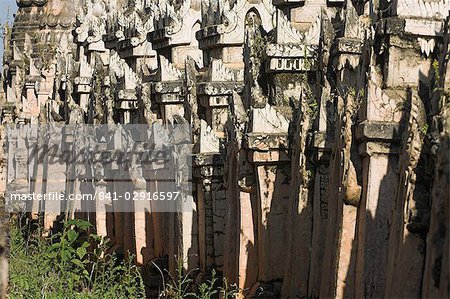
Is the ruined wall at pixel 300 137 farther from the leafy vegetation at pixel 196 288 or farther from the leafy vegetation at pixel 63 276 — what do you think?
the leafy vegetation at pixel 63 276

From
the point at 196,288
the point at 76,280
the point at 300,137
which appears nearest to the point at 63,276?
the point at 76,280

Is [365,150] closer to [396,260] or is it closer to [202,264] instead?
[396,260]

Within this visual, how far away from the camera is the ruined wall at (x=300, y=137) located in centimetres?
1189

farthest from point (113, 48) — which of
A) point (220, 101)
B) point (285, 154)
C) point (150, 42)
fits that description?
point (285, 154)

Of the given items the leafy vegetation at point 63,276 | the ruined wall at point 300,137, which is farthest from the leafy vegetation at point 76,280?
→ the ruined wall at point 300,137

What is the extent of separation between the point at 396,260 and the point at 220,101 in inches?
427

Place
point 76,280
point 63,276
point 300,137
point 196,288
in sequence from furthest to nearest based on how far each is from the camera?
1. point 76,280
2. point 196,288
3. point 63,276
4. point 300,137

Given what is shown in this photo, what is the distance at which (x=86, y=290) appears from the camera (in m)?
21.0

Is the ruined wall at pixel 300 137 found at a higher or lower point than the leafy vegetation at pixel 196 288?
higher

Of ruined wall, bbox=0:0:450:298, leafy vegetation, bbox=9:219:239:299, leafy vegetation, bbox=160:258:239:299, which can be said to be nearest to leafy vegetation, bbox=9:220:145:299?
leafy vegetation, bbox=9:219:239:299

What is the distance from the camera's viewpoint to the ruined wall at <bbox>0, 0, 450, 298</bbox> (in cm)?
1189

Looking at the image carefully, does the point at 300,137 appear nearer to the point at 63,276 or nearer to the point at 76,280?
the point at 63,276

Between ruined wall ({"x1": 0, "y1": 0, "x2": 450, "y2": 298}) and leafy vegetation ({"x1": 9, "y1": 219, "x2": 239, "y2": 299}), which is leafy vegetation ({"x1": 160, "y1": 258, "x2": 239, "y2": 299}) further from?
ruined wall ({"x1": 0, "y1": 0, "x2": 450, "y2": 298})

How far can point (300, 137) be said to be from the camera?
52.7 ft
